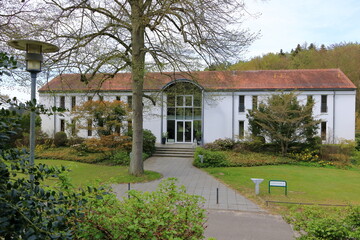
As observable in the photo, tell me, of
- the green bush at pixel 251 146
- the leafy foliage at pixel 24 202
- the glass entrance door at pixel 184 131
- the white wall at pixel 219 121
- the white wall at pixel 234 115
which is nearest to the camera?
the leafy foliage at pixel 24 202

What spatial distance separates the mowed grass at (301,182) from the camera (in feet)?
33.6

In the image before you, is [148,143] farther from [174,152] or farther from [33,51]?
[33,51]

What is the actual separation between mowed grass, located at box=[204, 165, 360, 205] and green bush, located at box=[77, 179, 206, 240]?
22.5 ft

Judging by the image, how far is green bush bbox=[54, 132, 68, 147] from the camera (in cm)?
2236

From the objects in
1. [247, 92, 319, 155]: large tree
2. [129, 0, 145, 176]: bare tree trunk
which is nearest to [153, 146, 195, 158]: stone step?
[247, 92, 319, 155]: large tree

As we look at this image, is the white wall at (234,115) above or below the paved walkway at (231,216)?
above

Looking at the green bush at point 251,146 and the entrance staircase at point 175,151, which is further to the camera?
the entrance staircase at point 175,151

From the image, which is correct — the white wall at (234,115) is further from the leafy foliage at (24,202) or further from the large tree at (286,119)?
the leafy foliage at (24,202)

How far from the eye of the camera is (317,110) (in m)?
24.1

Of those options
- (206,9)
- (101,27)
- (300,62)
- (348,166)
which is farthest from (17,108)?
(300,62)

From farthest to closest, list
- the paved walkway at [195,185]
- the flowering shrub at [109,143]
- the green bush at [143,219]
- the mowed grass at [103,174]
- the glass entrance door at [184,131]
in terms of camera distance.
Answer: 1. the glass entrance door at [184,131]
2. the flowering shrub at [109,143]
3. the mowed grass at [103,174]
4. the paved walkway at [195,185]
5. the green bush at [143,219]

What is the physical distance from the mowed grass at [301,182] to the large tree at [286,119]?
A: 2716 mm

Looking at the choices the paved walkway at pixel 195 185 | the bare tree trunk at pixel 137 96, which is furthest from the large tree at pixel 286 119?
the bare tree trunk at pixel 137 96

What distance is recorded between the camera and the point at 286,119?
1838 cm
